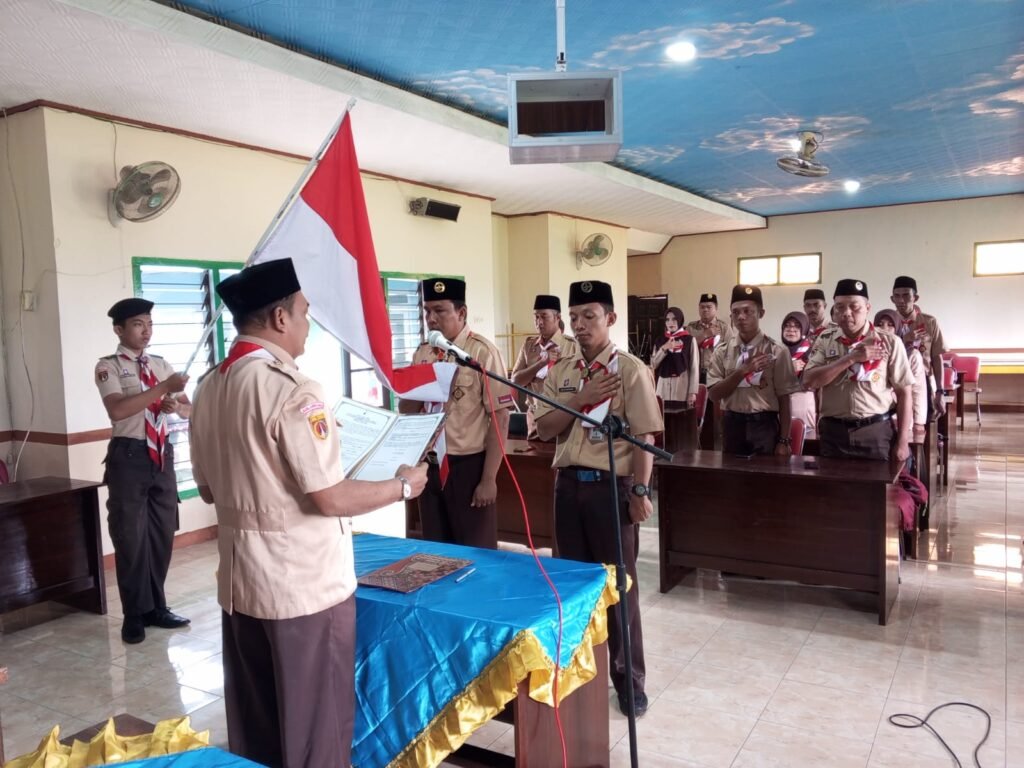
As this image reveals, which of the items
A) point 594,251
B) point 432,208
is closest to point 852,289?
point 432,208

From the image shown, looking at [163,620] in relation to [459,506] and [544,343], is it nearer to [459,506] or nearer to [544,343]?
[459,506]

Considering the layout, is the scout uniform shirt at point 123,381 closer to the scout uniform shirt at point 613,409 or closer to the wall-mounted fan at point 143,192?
the wall-mounted fan at point 143,192

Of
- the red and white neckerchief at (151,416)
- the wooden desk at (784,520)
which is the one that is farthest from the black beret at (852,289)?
the red and white neckerchief at (151,416)

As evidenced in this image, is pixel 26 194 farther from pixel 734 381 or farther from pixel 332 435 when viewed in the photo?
pixel 734 381

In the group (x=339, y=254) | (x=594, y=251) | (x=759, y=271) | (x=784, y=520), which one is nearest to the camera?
(x=339, y=254)

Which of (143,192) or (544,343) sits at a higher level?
(143,192)

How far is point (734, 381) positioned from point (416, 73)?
9.24 feet

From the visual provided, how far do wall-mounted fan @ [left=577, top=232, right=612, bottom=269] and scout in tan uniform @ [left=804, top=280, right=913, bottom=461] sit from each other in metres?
5.82

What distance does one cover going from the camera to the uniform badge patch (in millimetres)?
1606

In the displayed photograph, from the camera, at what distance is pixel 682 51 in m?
4.62

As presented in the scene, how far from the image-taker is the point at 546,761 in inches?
74.5

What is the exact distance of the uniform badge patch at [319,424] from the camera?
1606 mm

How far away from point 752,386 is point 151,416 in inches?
128

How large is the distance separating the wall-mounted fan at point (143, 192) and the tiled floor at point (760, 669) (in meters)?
2.32
